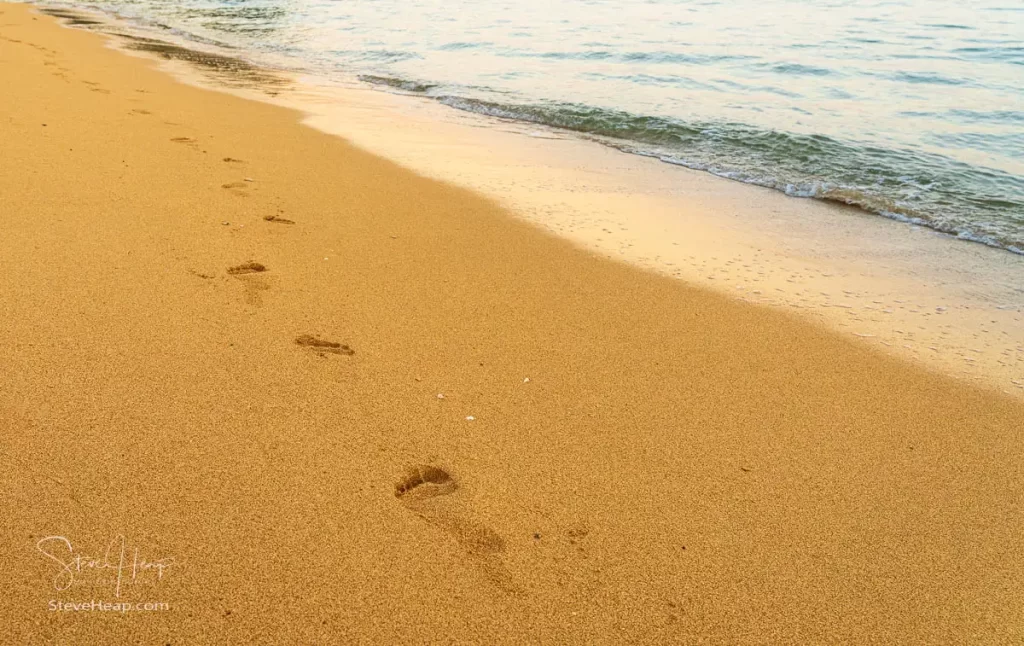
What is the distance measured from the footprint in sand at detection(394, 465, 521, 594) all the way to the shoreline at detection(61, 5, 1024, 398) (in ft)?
6.72

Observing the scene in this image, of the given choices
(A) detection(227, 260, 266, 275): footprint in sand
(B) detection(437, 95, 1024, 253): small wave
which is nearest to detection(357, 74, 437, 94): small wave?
(B) detection(437, 95, 1024, 253): small wave

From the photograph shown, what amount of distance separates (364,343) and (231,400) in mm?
584

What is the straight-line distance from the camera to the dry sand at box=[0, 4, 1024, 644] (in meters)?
1.73

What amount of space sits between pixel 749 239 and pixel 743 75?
6.31 m

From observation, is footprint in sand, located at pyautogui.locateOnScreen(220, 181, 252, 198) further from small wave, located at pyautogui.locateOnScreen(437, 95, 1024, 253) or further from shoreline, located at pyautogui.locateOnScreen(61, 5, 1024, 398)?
small wave, located at pyautogui.locateOnScreen(437, 95, 1024, 253)

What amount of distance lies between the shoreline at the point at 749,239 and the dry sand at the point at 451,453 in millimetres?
317

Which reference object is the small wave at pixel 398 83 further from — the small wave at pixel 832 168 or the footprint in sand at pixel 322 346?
the footprint in sand at pixel 322 346

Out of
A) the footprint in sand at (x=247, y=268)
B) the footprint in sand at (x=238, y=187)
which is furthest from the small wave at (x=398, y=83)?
the footprint in sand at (x=247, y=268)

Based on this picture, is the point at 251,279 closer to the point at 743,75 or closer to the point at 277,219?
the point at 277,219

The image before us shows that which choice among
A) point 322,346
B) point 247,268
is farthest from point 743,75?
point 322,346

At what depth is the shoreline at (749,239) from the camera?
341 cm

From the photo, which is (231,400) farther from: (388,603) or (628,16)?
(628,16)

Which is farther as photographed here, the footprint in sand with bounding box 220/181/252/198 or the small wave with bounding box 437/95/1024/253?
the small wave with bounding box 437/95/1024/253

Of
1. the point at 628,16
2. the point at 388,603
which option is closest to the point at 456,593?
the point at 388,603
